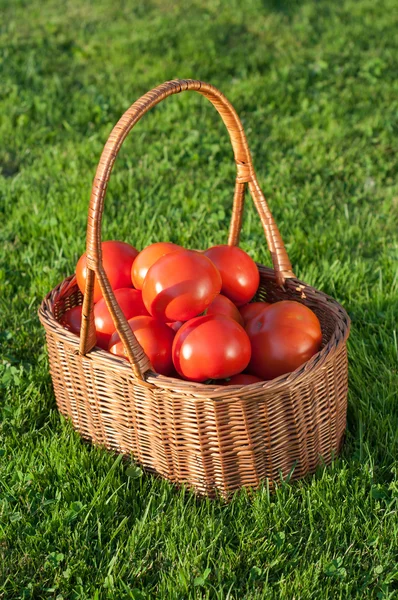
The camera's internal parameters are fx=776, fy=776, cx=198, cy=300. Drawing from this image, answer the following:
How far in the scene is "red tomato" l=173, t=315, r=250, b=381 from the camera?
2344 millimetres

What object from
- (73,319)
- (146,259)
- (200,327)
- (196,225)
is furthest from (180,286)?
(196,225)

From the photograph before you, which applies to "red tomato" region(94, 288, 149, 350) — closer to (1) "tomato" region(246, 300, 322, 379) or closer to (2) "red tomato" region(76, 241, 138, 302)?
(2) "red tomato" region(76, 241, 138, 302)

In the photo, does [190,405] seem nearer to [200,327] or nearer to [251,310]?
[200,327]

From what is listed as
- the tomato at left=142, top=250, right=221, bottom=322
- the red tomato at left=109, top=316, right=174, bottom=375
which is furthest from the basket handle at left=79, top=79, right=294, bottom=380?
the tomato at left=142, top=250, right=221, bottom=322

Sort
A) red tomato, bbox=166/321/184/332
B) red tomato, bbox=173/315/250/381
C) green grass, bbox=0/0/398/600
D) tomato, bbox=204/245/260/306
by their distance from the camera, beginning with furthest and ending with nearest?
tomato, bbox=204/245/260/306
red tomato, bbox=166/321/184/332
red tomato, bbox=173/315/250/381
green grass, bbox=0/0/398/600

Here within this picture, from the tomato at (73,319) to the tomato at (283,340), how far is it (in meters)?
0.61

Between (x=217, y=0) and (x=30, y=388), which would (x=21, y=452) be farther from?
(x=217, y=0)

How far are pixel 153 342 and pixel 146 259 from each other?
341mm

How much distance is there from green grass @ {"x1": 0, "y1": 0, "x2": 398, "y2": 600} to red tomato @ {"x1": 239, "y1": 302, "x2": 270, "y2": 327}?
490 mm

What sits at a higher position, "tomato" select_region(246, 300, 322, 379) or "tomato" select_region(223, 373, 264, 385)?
"tomato" select_region(246, 300, 322, 379)

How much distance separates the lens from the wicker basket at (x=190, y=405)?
7.39 feet

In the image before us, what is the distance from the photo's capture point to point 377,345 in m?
3.11

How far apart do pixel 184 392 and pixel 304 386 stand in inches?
14.9

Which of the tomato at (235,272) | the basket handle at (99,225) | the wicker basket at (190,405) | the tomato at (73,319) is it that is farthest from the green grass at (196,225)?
the tomato at (235,272)
